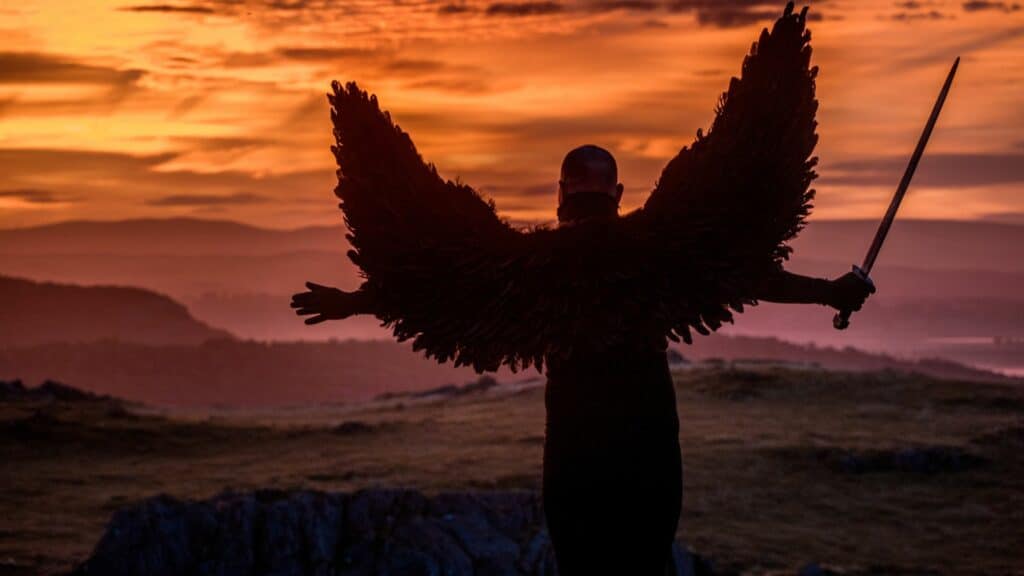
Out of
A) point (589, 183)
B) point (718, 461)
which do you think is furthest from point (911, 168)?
point (718, 461)

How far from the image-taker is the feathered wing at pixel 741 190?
627 cm

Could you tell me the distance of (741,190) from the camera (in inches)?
251

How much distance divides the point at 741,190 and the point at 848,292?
2.71ft

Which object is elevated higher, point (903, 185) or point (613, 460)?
point (903, 185)

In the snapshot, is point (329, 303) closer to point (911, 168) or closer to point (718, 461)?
point (911, 168)

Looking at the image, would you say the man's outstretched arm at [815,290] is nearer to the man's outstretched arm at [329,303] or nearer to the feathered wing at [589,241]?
the feathered wing at [589,241]

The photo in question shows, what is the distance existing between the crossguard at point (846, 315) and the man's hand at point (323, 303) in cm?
255

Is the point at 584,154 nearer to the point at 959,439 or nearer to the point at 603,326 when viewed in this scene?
the point at 603,326

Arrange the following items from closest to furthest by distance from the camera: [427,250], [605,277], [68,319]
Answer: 1. [605,277]
2. [427,250]
3. [68,319]

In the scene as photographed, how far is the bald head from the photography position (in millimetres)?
6363

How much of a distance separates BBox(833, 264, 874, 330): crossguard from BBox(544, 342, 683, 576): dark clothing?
1.09 m

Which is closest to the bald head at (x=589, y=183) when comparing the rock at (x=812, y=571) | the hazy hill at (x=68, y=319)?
the rock at (x=812, y=571)

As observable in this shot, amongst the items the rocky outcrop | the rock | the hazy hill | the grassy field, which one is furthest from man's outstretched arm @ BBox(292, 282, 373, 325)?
the hazy hill

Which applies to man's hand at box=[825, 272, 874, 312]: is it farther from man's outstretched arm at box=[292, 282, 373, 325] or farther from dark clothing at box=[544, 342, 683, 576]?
man's outstretched arm at box=[292, 282, 373, 325]
